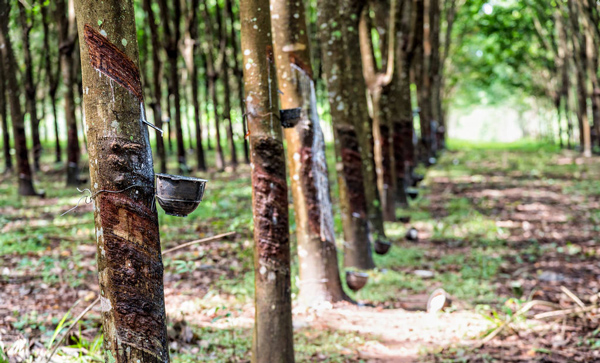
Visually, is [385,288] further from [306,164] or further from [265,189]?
[265,189]

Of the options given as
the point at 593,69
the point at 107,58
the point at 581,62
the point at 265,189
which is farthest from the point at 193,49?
the point at 107,58

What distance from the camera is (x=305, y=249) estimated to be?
5.52 meters

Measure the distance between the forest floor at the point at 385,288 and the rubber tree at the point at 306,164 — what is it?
31cm

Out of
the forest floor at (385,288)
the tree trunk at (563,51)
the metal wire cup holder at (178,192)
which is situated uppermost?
the tree trunk at (563,51)

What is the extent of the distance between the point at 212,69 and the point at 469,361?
14.0 metres

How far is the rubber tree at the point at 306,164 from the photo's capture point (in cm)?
515

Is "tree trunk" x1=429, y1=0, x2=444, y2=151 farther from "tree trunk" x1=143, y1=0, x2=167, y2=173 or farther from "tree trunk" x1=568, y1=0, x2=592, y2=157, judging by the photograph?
"tree trunk" x1=143, y1=0, x2=167, y2=173

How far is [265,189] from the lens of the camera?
3.77m

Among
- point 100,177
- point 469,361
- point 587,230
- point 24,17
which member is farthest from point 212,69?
point 100,177

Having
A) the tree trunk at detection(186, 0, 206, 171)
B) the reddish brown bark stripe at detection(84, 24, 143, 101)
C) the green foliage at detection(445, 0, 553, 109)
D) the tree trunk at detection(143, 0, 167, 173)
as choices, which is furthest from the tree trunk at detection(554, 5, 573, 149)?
the reddish brown bark stripe at detection(84, 24, 143, 101)

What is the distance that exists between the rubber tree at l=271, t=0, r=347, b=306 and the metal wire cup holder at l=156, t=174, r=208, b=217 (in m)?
2.74

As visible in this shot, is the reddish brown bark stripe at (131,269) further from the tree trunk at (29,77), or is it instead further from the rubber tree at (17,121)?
the rubber tree at (17,121)

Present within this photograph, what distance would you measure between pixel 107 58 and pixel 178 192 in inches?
26.1

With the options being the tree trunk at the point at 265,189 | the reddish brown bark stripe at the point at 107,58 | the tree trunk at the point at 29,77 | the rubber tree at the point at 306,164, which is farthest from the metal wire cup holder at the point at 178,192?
the tree trunk at the point at 29,77
